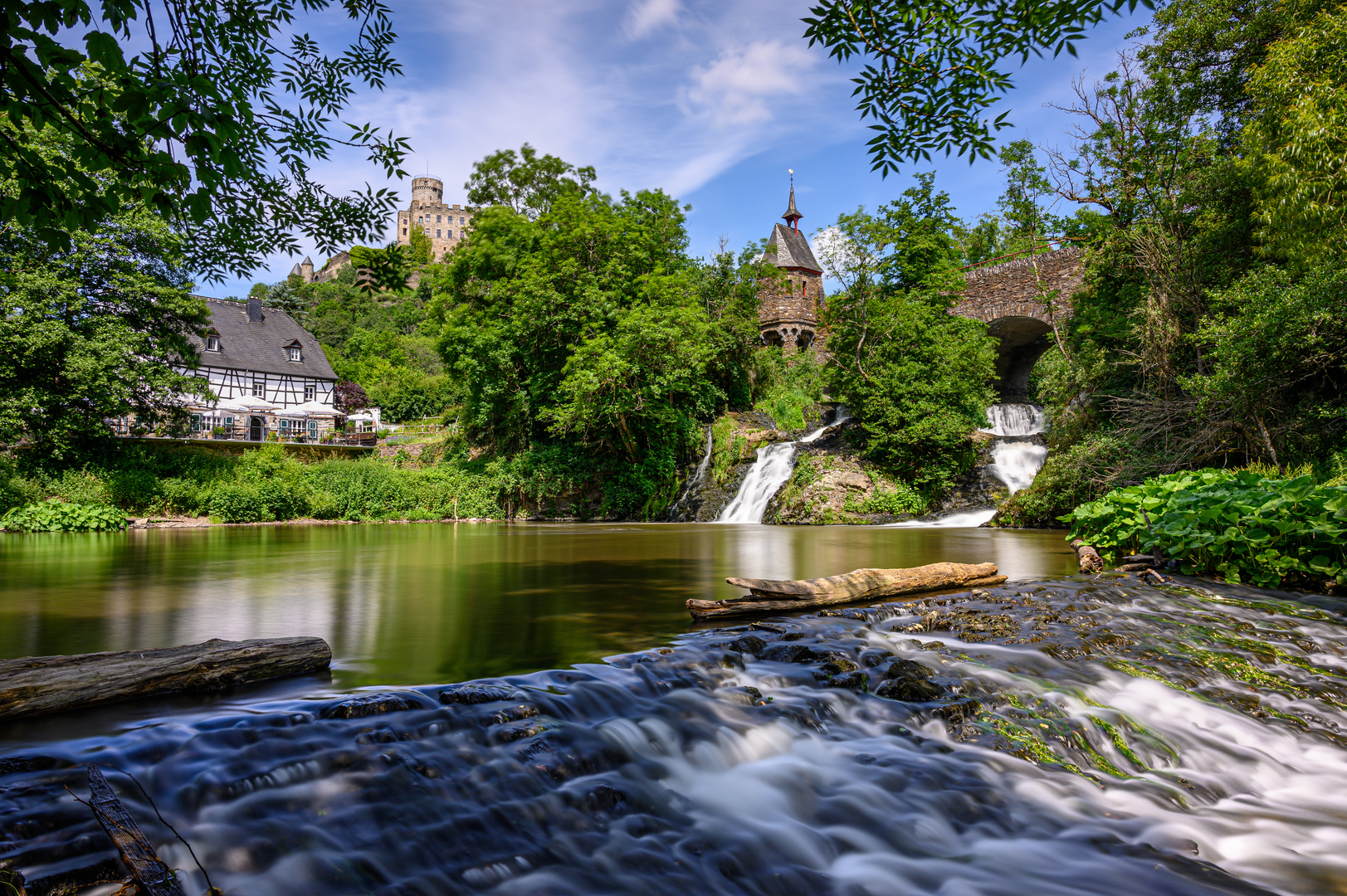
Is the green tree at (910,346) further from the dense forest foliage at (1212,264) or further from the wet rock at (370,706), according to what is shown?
the wet rock at (370,706)

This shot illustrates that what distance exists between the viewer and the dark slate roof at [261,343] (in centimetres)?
3997

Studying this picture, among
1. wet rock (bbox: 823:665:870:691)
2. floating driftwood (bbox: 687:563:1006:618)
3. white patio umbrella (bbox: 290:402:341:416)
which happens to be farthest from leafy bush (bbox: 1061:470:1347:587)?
white patio umbrella (bbox: 290:402:341:416)

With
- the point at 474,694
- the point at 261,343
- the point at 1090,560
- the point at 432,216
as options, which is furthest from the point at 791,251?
the point at 432,216

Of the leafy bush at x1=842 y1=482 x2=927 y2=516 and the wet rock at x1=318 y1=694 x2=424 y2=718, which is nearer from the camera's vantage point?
the wet rock at x1=318 y1=694 x2=424 y2=718

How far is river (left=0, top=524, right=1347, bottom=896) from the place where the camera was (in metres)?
2.36

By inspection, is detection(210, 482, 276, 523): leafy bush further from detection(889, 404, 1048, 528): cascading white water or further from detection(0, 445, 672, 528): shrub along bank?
detection(889, 404, 1048, 528): cascading white water

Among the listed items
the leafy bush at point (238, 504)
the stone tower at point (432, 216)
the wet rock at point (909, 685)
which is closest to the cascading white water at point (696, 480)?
the leafy bush at point (238, 504)

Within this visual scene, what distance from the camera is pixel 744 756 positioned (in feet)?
A: 10.7

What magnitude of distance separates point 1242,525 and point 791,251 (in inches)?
1593

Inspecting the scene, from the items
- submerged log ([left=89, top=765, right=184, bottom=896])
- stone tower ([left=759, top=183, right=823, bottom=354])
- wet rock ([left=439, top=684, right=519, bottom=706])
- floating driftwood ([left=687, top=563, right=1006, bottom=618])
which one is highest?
stone tower ([left=759, top=183, right=823, bottom=354])

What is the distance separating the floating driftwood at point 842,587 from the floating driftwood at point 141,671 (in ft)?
10.3

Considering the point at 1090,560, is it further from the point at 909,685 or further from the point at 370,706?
the point at 370,706

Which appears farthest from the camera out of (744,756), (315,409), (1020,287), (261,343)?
(261,343)

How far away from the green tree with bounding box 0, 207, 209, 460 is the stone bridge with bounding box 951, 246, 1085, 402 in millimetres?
27967
